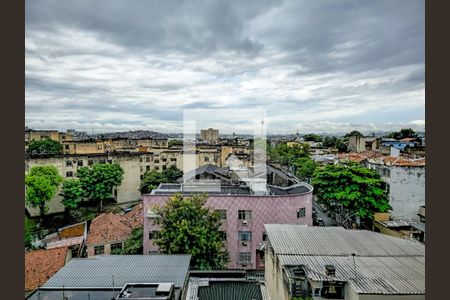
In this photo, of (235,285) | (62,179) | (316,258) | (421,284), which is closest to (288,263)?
(316,258)

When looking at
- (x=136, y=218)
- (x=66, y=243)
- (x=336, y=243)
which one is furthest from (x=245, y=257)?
(x=66, y=243)

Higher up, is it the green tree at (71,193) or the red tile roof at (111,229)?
the green tree at (71,193)

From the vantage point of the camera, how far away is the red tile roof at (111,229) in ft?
23.5

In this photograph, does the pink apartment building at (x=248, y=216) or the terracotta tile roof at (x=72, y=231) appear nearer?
the pink apartment building at (x=248, y=216)

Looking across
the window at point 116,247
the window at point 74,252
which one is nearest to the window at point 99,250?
the window at point 116,247

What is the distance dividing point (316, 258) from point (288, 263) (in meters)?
0.32

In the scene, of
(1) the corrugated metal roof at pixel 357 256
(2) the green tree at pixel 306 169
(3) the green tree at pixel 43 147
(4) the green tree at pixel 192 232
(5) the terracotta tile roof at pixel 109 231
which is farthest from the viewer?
(3) the green tree at pixel 43 147

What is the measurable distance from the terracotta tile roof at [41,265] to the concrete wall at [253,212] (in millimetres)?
1769

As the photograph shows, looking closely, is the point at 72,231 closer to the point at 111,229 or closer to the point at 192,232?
the point at 111,229

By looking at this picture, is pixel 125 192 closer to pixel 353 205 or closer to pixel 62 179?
pixel 62 179

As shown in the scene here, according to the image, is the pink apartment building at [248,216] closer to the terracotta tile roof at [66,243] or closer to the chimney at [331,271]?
the terracotta tile roof at [66,243]

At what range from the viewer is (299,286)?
119 inches

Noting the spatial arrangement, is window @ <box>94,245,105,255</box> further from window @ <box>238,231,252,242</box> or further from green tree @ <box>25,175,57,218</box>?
green tree @ <box>25,175,57,218</box>

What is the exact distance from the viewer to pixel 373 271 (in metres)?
3.06
